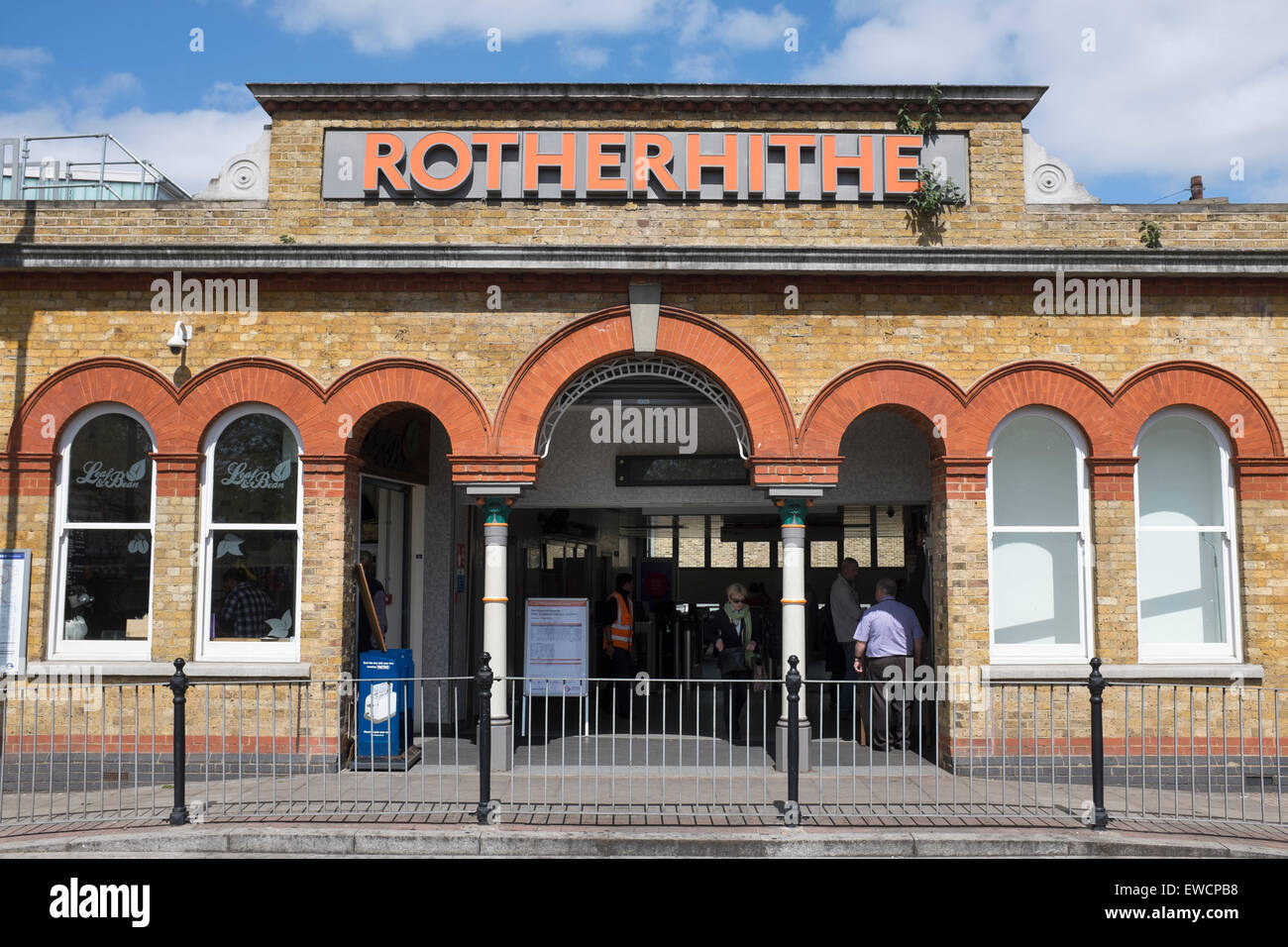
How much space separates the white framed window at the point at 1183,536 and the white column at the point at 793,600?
11.6 feet

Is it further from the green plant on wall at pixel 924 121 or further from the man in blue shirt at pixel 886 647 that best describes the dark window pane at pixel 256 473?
the green plant on wall at pixel 924 121

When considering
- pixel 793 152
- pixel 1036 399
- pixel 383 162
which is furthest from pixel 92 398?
pixel 1036 399

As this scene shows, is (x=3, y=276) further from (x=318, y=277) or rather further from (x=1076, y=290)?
(x=1076, y=290)

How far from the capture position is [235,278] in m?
10.2

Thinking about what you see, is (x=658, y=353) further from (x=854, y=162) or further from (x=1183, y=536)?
(x=1183, y=536)

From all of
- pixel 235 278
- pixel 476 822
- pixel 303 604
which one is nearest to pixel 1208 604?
pixel 476 822

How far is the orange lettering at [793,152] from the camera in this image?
33.7 feet

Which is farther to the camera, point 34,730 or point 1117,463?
point 1117,463

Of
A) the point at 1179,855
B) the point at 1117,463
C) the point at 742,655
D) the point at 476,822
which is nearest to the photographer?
the point at 1179,855

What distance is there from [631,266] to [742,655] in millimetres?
4819

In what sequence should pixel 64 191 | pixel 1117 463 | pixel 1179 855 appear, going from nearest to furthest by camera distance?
pixel 1179 855, pixel 1117 463, pixel 64 191

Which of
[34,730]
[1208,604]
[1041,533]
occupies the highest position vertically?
[1041,533]

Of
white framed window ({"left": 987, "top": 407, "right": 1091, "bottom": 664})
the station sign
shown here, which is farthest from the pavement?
the station sign

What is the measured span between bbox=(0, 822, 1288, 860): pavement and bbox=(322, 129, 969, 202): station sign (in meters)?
6.41
